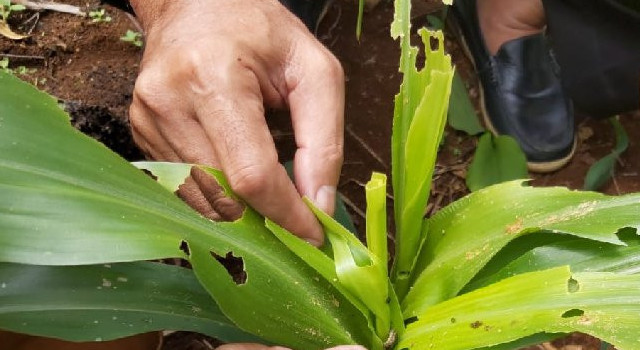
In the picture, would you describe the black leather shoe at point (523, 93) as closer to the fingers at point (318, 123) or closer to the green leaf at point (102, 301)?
the fingers at point (318, 123)

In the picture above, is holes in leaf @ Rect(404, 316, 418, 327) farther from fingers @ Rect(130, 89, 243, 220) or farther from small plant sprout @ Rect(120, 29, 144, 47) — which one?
small plant sprout @ Rect(120, 29, 144, 47)

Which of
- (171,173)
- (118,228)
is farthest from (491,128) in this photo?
(118,228)

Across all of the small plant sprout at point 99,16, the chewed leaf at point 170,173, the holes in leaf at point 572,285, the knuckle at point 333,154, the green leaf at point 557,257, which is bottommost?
the small plant sprout at point 99,16

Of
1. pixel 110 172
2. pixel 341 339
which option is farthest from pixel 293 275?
pixel 110 172

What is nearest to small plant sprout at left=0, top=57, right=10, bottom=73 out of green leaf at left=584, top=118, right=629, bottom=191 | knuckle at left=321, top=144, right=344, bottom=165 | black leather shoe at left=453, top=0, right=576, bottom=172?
knuckle at left=321, top=144, right=344, bottom=165

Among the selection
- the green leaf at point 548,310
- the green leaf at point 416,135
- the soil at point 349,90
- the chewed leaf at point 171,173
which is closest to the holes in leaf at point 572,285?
the green leaf at point 548,310

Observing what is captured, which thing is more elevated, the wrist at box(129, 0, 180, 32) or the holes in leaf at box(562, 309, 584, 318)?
the wrist at box(129, 0, 180, 32)
